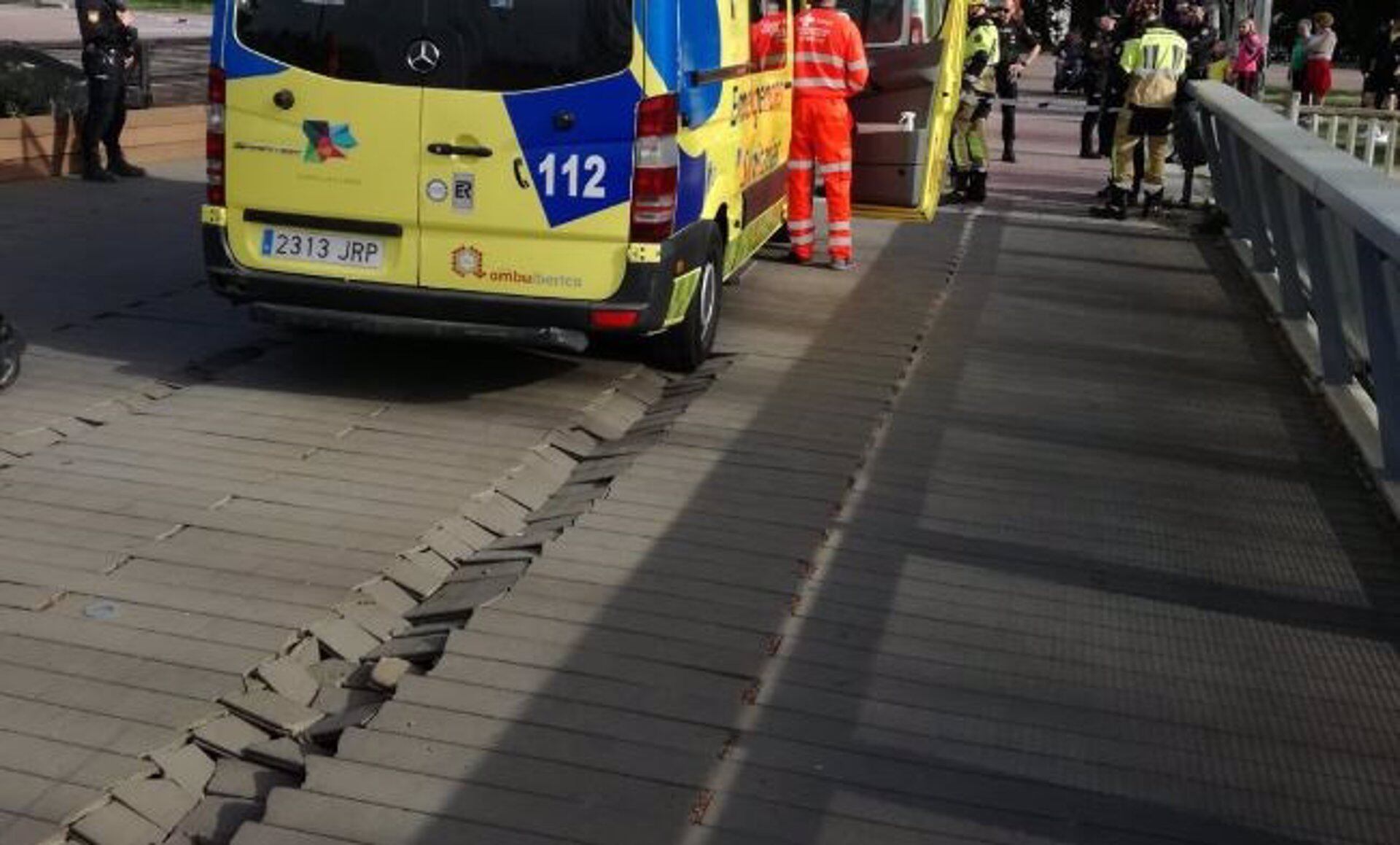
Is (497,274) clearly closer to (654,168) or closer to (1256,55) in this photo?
(654,168)

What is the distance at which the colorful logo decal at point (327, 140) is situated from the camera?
24.6 feet

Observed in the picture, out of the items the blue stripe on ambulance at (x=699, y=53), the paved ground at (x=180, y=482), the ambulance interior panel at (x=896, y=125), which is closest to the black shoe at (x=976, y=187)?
the ambulance interior panel at (x=896, y=125)

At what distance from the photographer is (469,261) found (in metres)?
7.51

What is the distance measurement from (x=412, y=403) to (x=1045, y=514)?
2810 mm

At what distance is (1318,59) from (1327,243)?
818 inches

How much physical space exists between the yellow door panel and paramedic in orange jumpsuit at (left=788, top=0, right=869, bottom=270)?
4.00 m

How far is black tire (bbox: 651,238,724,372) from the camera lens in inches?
333

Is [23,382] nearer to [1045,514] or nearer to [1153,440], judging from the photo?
[1045,514]

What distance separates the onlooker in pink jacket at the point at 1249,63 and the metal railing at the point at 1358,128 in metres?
3.20

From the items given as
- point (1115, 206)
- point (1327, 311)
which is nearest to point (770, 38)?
point (1327, 311)

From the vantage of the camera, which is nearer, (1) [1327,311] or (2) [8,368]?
(2) [8,368]

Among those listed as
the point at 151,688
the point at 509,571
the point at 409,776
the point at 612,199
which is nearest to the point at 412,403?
the point at 612,199

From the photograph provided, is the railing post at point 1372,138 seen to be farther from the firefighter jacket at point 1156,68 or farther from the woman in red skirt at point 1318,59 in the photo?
the woman in red skirt at point 1318,59

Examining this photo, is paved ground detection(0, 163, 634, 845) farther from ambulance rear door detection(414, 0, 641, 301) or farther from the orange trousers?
the orange trousers
